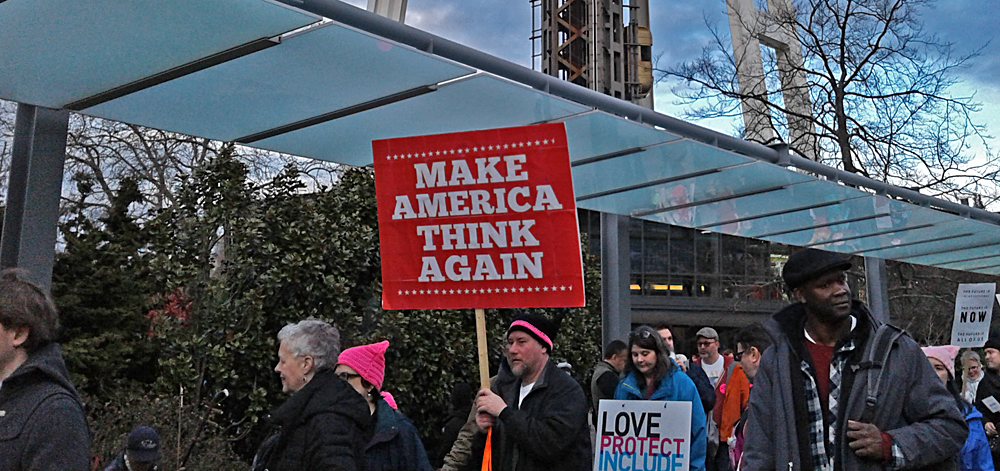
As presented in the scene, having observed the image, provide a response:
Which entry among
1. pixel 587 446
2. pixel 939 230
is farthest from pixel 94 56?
pixel 939 230

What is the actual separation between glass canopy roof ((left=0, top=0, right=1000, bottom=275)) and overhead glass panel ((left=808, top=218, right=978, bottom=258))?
1970 millimetres

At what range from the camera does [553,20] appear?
48.5 meters

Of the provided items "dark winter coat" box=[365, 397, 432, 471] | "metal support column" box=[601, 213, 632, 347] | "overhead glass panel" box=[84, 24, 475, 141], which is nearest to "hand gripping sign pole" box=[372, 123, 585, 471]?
"dark winter coat" box=[365, 397, 432, 471]

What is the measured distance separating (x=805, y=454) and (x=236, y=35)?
11.9ft

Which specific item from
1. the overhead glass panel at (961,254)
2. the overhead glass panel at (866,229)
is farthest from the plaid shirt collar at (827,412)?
the overhead glass panel at (961,254)

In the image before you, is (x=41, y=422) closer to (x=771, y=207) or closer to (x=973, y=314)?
(x=771, y=207)

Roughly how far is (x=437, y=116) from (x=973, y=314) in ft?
26.4

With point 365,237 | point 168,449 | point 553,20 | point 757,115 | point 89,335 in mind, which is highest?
point 553,20

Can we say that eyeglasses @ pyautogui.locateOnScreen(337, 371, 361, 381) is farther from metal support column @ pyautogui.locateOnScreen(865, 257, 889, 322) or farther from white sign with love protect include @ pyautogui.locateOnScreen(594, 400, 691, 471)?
metal support column @ pyautogui.locateOnScreen(865, 257, 889, 322)

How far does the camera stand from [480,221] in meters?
4.61

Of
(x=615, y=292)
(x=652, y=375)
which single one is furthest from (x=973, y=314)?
(x=652, y=375)

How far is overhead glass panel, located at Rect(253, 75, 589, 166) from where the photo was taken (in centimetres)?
640

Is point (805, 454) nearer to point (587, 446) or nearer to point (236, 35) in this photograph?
point (587, 446)

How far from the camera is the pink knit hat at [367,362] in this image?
4.78m
